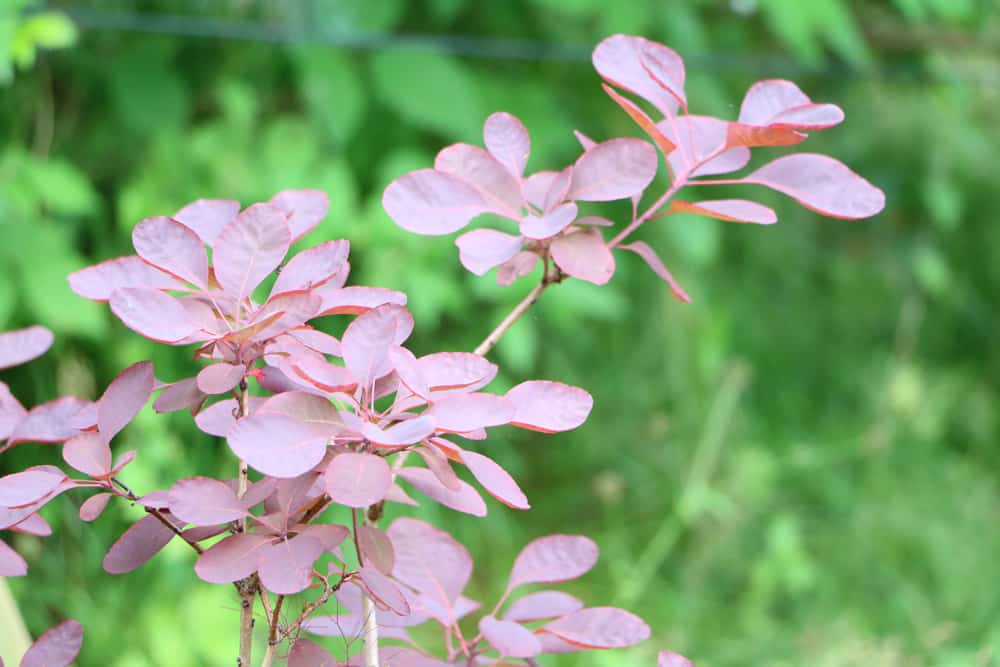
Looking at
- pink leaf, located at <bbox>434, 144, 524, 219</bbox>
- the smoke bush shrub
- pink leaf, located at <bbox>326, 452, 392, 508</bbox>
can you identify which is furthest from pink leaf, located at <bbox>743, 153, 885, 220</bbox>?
pink leaf, located at <bbox>326, 452, 392, 508</bbox>

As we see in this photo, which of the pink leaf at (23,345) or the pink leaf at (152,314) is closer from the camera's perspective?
the pink leaf at (152,314)

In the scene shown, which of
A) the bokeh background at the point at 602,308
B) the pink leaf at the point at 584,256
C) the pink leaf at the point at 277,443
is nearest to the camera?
the pink leaf at the point at 277,443

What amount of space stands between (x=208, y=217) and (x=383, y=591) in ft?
0.67

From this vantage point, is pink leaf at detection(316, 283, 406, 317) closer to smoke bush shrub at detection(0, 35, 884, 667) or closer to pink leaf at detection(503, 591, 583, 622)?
smoke bush shrub at detection(0, 35, 884, 667)

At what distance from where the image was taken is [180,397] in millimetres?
459

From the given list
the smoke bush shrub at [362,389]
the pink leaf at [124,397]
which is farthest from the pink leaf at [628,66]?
the pink leaf at [124,397]

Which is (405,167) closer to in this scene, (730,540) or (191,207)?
(730,540)

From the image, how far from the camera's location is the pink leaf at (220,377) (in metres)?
0.42

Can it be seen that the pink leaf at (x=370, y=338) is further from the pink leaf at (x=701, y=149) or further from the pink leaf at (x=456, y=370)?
the pink leaf at (x=701, y=149)

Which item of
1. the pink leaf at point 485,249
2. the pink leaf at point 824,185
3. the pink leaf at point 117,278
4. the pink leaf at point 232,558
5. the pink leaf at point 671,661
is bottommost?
the pink leaf at point 671,661

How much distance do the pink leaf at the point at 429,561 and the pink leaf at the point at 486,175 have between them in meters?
0.16

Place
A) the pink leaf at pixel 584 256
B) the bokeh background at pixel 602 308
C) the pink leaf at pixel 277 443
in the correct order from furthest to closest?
1. the bokeh background at pixel 602 308
2. the pink leaf at pixel 584 256
3. the pink leaf at pixel 277 443

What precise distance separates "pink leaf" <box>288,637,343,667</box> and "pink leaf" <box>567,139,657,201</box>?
0.75 ft

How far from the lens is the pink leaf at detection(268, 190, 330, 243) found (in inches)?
20.4
